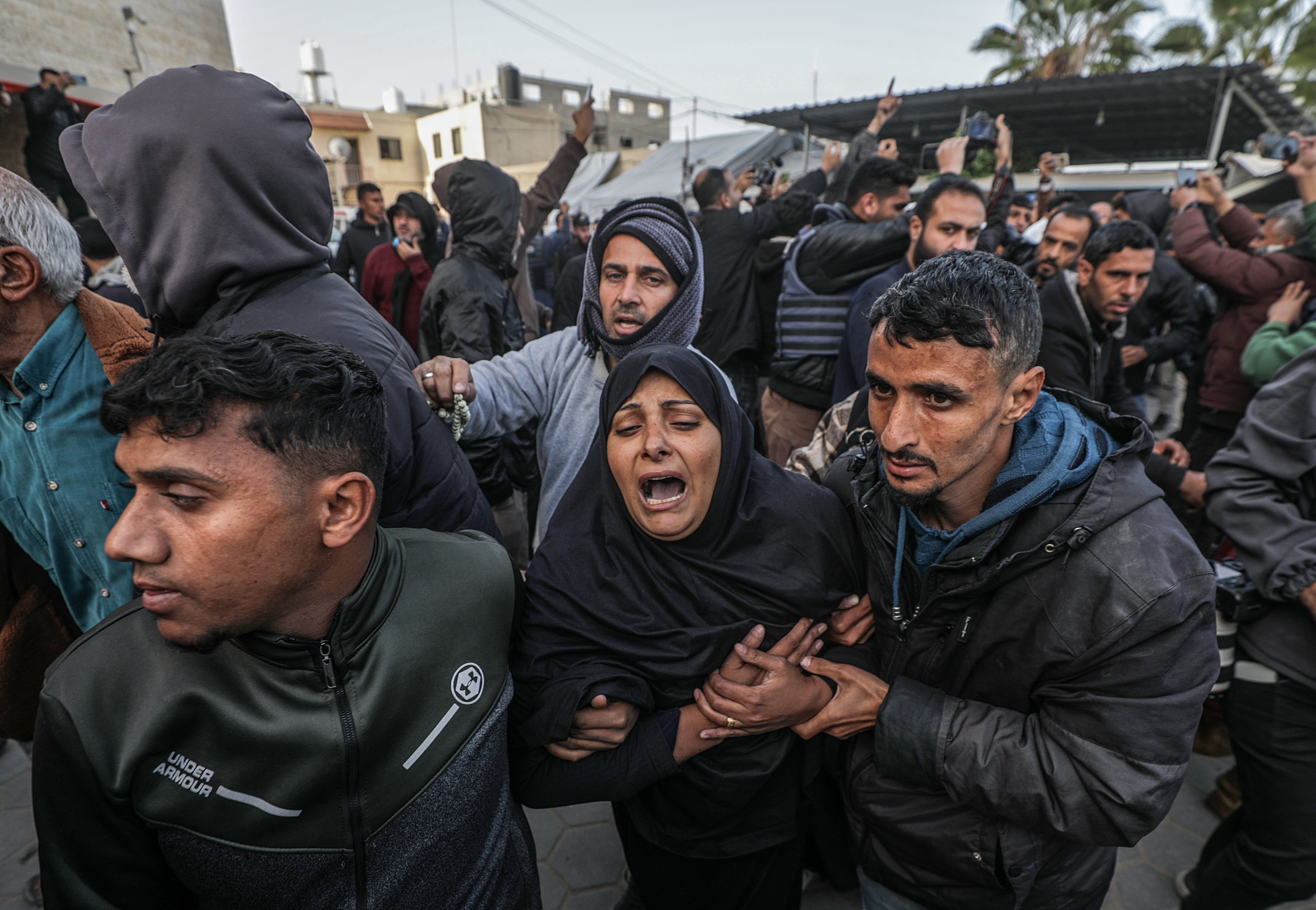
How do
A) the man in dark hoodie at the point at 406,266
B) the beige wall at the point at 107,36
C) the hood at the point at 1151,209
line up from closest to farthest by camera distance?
the man in dark hoodie at the point at 406,266
the hood at the point at 1151,209
the beige wall at the point at 107,36

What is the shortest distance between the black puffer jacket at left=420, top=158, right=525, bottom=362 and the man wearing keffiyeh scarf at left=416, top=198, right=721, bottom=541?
969 mm

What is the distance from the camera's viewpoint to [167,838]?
3.64ft

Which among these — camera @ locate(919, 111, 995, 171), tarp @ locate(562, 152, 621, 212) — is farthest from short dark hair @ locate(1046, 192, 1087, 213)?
tarp @ locate(562, 152, 621, 212)

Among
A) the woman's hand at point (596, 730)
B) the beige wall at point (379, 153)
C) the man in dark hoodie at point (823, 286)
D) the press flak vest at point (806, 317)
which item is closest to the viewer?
the woman's hand at point (596, 730)

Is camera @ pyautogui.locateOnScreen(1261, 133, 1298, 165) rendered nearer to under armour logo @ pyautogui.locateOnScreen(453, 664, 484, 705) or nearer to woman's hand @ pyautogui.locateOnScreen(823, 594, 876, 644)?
woman's hand @ pyautogui.locateOnScreen(823, 594, 876, 644)

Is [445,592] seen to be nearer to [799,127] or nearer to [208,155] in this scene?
[208,155]

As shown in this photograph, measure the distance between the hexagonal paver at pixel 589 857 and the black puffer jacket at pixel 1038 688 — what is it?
1.44m

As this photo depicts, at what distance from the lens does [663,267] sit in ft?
8.06

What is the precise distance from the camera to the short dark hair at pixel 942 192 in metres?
3.04

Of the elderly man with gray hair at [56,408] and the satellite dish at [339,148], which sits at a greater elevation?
the satellite dish at [339,148]

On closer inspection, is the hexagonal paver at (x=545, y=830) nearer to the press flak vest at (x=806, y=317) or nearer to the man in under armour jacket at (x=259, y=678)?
the man in under armour jacket at (x=259, y=678)

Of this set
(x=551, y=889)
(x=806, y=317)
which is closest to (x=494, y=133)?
(x=806, y=317)

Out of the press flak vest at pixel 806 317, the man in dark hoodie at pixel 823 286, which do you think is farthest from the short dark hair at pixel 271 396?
A: the press flak vest at pixel 806 317

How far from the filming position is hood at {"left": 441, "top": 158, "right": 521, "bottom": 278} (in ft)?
11.9
